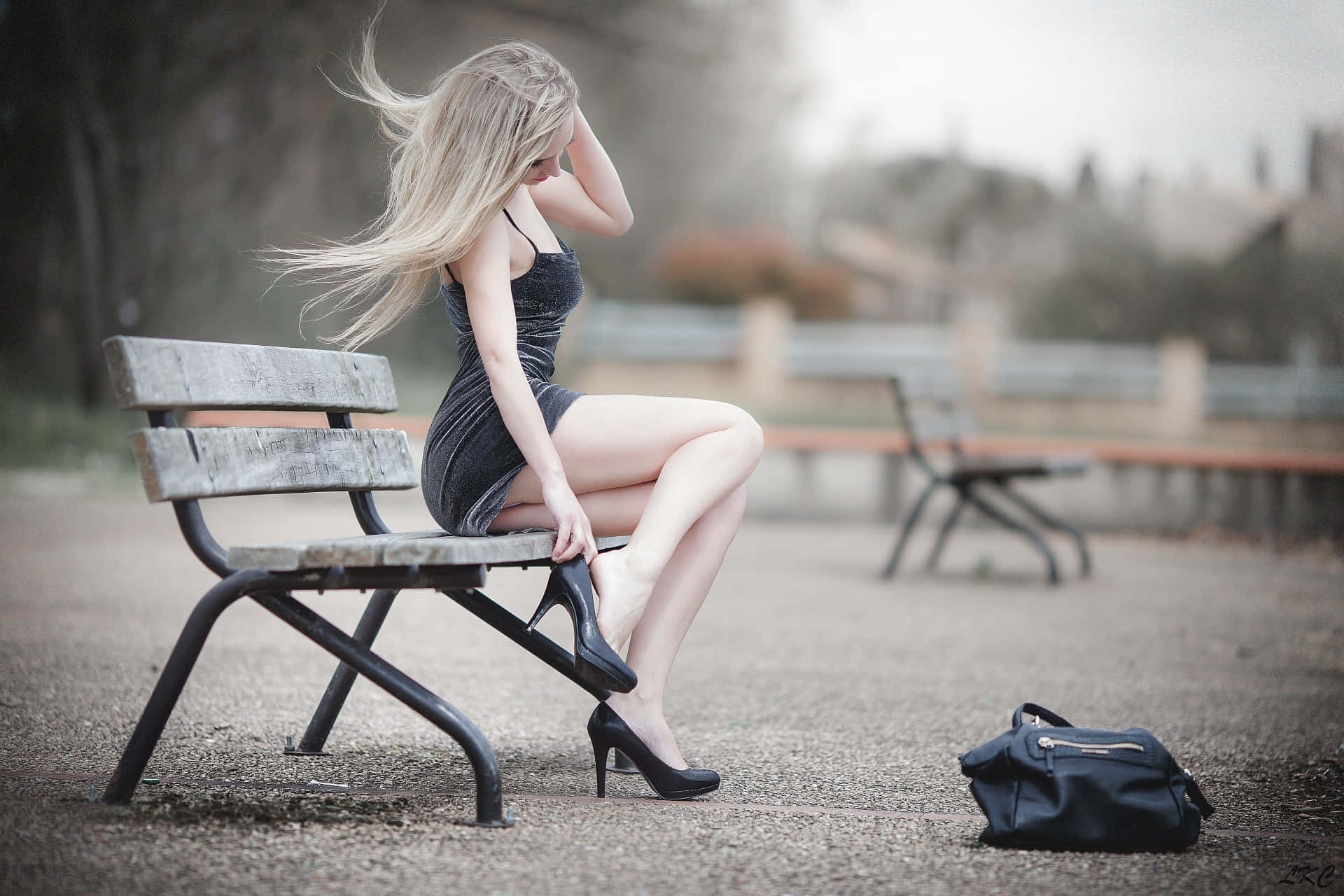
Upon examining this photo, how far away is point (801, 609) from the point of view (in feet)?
19.1

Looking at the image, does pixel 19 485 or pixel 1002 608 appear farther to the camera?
pixel 19 485

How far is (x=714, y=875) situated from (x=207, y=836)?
87 cm

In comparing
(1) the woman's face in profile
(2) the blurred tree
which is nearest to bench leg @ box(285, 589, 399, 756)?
(1) the woman's face in profile

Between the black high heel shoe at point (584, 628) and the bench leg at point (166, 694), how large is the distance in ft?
1.83

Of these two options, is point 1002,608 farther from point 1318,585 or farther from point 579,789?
point 579,789

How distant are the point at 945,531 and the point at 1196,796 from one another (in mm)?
4710

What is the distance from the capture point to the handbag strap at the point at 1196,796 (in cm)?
243

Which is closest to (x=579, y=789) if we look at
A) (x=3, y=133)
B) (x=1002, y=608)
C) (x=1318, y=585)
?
(x=1002, y=608)

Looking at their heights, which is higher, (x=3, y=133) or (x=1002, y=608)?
(x=3, y=133)

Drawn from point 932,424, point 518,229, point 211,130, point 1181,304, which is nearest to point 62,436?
point 211,130

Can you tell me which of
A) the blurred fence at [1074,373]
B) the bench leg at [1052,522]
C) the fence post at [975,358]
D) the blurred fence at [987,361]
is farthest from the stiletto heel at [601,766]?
the blurred fence at [1074,373]

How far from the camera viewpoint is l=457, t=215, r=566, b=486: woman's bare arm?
258 cm

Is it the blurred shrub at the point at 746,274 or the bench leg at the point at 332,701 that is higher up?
the blurred shrub at the point at 746,274

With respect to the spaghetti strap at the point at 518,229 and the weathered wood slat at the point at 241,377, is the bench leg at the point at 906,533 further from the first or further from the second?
the spaghetti strap at the point at 518,229
